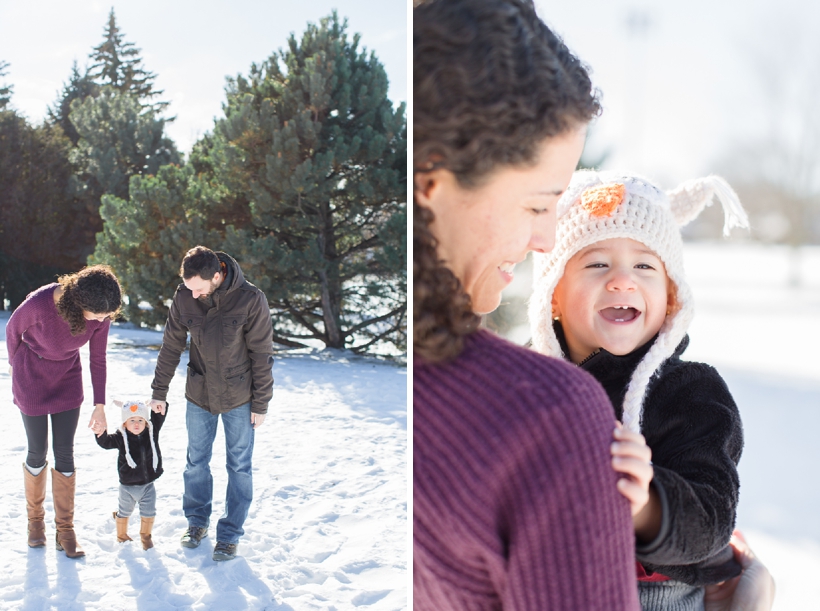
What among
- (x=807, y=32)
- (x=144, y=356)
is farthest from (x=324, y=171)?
(x=807, y=32)

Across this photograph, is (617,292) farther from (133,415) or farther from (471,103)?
(133,415)

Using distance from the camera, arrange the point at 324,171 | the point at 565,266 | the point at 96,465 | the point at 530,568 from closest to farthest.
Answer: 1. the point at 530,568
2. the point at 565,266
3. the point at 96,465
4. the point at 324,171

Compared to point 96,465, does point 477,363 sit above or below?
above

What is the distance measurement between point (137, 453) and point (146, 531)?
0.30 meters

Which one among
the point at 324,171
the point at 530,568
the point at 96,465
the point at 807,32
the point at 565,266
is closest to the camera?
the point at 530,568

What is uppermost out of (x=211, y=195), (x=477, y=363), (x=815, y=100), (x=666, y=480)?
(x=815, y=100)

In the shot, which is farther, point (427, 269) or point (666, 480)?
point (666, 480)

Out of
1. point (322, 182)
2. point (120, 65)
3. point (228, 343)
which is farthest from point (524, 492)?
point (120, 65)

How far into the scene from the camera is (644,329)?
0.82 metres

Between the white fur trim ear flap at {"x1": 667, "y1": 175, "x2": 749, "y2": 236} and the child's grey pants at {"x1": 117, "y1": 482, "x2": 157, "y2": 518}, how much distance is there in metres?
1.92

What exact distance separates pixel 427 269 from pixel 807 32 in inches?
125

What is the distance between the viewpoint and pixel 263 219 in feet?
20.9

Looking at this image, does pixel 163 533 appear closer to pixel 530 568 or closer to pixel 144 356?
pixel 530 568

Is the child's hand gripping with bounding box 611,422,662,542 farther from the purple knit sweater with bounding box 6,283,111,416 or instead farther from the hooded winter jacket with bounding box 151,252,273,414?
the purple knit sweater with bounding box 6,283,111,416
